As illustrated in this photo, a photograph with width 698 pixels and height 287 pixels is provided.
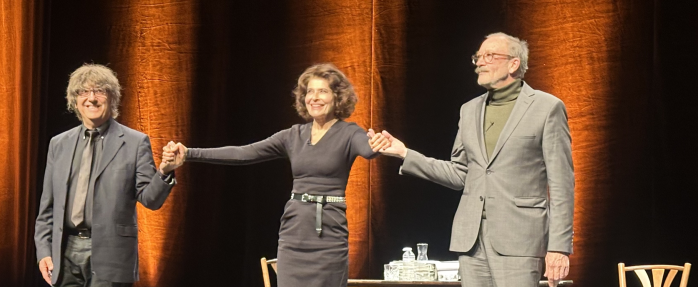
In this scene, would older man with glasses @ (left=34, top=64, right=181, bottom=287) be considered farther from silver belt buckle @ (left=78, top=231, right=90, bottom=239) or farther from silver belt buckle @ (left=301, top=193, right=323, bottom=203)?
silver belt buckle @ (left=301, top=193, right=323, bottom=203)

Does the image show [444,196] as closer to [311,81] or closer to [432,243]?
[432,243]

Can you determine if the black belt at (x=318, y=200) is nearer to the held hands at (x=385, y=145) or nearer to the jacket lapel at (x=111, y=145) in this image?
the held hands at (x=385, y=145)

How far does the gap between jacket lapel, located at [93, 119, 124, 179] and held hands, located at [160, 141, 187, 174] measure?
7.3 inches

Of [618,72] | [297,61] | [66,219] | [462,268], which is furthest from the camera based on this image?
[297,61]

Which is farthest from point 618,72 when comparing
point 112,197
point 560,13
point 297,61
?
point 112,197

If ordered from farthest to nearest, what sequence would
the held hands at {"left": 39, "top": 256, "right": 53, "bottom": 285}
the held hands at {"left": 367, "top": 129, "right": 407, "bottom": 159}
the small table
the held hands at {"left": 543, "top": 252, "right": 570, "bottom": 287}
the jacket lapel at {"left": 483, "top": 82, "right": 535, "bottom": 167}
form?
the small table
the held hands at {"left": 39, "top": 256, "right": 53, "bottom": 285}
the held hands at {"left": 367, "top": 129, "right": 407, "bottom": 159}
the jacket lapel at {"left": 483, "top": 82, "right": 535, "bottom": 167}
the held hands at {"left": 543, "top": 252, "right": 570, "bottom": 287}

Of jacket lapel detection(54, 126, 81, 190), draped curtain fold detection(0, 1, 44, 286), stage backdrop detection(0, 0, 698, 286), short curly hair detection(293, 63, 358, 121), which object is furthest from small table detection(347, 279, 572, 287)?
draped curtain fold detection(0, 1, 44, 286)

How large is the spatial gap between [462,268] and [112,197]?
1.40 meters

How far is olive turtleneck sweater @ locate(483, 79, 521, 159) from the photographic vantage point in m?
2.93

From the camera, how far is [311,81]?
329 centimetres

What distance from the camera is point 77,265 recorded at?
3082mm

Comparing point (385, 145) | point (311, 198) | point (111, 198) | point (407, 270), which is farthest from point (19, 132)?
point (385, 145)

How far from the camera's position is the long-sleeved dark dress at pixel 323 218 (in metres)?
3.09

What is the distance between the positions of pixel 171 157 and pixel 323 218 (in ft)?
2.25
